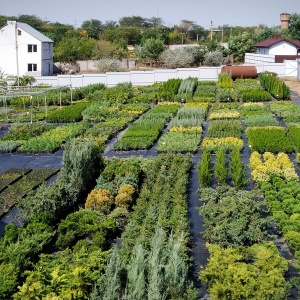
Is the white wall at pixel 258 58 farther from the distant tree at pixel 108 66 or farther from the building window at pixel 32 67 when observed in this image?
the building window at pixel 32 67

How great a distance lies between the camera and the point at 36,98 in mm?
28859

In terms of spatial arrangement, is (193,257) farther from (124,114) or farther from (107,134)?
(124,114)

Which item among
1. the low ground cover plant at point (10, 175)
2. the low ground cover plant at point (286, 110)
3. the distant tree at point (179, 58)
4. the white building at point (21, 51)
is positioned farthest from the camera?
the distant tree at point (179, 58)

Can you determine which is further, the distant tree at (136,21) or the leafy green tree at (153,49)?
the distant tree at (136,21)

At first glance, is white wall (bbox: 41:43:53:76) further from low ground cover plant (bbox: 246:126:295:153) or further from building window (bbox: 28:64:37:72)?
low ground cover plant (bbox: 246:126:295:153)

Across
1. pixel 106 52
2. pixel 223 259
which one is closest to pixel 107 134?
pixel 223 259

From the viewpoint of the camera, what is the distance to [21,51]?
41188mm

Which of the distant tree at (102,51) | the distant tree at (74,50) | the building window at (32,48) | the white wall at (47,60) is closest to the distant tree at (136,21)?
the distant tree at (74,50)

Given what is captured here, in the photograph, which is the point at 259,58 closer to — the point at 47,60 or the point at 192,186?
the point at 47,60

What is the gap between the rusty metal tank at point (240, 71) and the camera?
3575 cm

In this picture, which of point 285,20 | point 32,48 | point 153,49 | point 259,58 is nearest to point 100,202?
point 32,48

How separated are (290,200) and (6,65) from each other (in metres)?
35.3

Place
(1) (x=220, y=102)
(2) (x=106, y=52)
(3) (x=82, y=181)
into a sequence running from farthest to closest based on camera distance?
1. (2) (x=106, y=52)
2. (1) (x=220, y=102)
3. (3) (x=82, y=181)

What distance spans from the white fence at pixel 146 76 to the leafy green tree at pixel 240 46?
35.3ft
